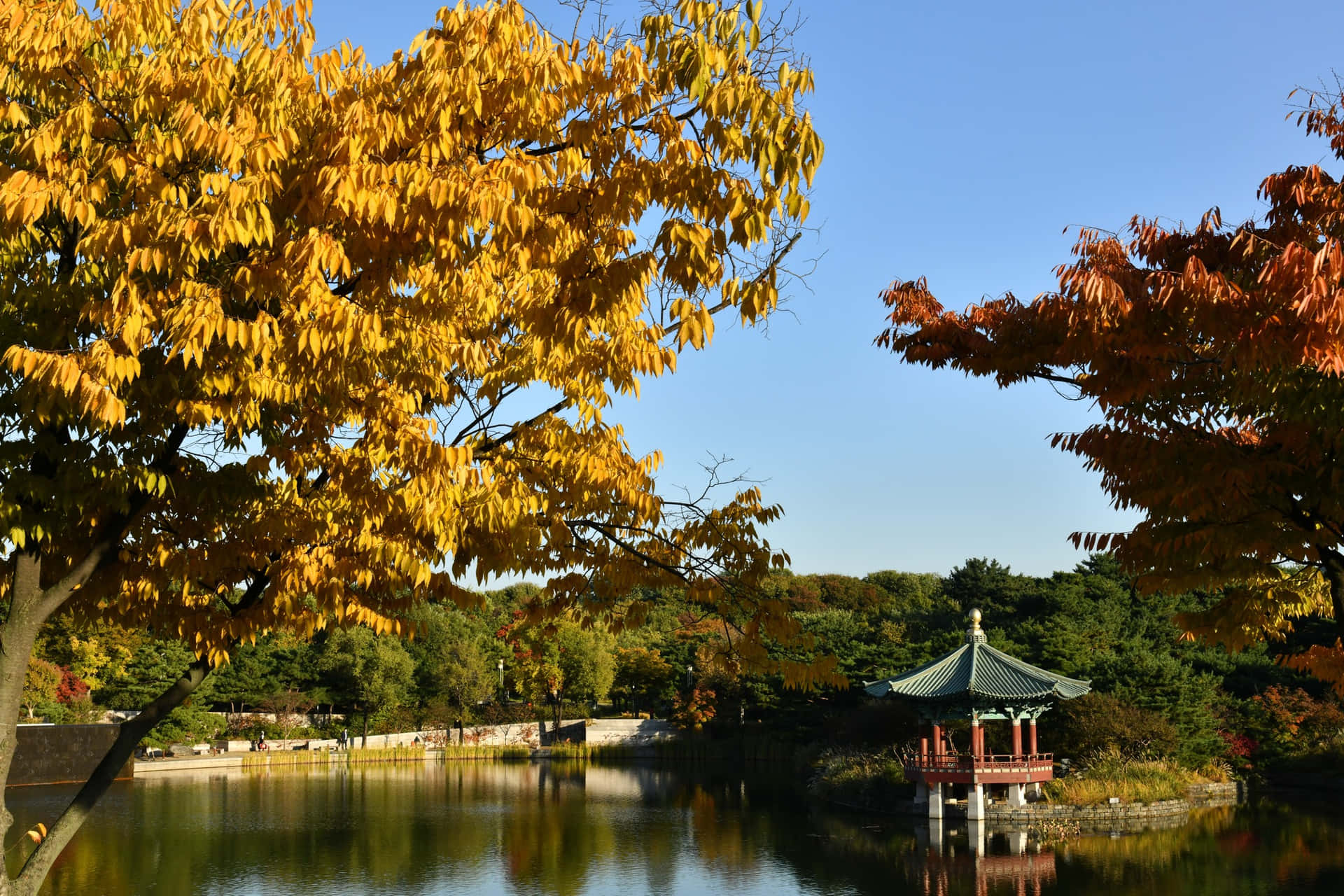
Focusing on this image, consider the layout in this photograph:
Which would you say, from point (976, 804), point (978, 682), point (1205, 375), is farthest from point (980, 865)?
point (1205, 375)

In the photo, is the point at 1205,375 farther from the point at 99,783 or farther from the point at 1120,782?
the point at 1120,782

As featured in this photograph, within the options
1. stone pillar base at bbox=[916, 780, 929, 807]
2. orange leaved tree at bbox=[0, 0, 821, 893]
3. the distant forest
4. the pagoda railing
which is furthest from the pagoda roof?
orange leaved tree at bbox=[0, 0, 821, 893]

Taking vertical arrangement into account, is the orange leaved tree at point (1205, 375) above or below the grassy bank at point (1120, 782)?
above

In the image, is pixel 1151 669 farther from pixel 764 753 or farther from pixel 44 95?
pixel 44 95

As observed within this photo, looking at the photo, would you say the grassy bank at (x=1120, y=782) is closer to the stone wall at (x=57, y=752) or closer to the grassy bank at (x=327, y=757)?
the stone wall at (x=57, y=752)

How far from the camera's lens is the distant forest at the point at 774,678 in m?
26.9

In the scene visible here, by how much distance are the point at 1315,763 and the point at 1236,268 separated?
90.6 feet

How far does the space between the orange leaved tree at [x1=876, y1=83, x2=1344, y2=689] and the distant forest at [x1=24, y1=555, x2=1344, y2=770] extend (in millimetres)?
16606

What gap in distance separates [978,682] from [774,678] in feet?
49.5

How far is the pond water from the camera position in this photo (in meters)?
17.0

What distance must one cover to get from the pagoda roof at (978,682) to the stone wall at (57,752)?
2201cm

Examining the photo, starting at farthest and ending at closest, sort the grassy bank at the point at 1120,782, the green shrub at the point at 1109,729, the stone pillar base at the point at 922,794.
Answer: the green shrub at the point at 1109,729 → the stone pillar base at the point at 922,794 → the grassy bank at the point at 1120,782

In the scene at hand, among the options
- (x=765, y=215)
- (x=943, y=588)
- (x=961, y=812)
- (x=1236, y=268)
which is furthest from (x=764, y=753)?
(x=765, y=215)

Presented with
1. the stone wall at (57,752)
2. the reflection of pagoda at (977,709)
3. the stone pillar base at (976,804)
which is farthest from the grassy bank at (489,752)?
the stone pillar base at (976,804)
